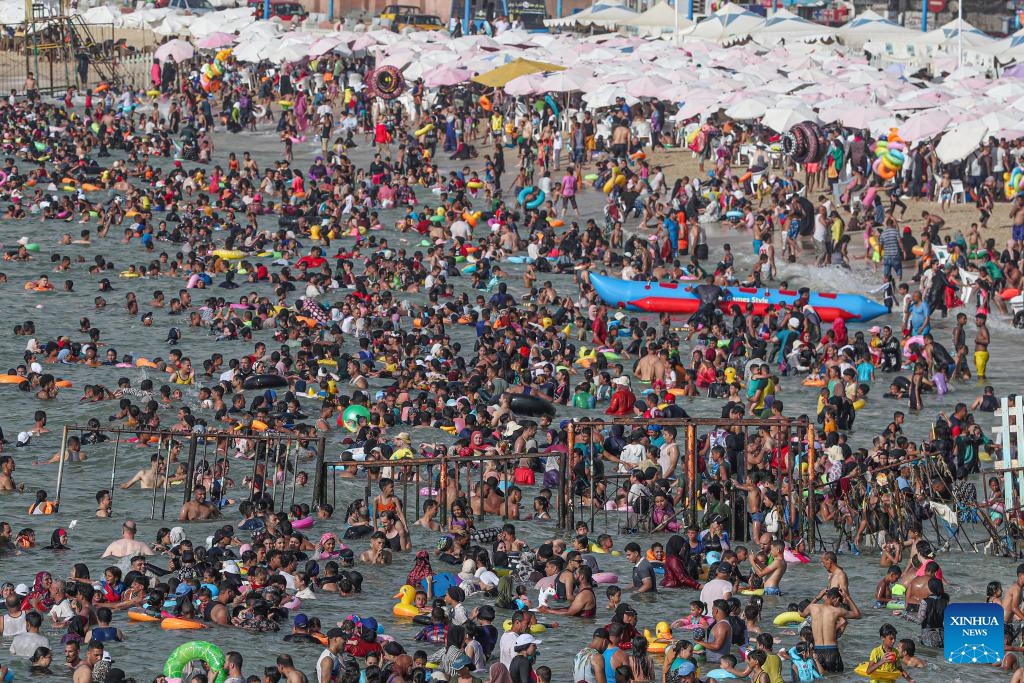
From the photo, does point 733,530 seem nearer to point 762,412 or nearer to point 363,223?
point 762,412

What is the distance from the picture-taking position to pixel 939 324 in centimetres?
3497

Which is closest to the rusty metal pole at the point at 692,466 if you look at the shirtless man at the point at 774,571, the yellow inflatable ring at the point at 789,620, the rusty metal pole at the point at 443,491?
the shirtless man at the point at 774,571

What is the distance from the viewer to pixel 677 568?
21.6m

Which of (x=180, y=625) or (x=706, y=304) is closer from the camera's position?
(x=180, y=625)

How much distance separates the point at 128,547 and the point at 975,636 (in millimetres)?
10346

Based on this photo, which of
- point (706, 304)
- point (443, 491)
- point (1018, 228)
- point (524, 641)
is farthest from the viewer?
point (1018, 228)

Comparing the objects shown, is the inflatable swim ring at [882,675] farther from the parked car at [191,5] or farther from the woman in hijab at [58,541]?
the parked car at [191,5]

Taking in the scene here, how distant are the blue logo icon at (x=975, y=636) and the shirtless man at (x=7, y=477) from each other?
1379 cm

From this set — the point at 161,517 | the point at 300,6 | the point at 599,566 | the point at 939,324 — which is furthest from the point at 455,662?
the point at 300,6

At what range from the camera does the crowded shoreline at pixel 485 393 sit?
1995 centimetres

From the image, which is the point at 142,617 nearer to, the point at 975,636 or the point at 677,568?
the point at 677,568

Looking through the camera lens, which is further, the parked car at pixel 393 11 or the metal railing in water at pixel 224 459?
the parked car at pixel 393 11

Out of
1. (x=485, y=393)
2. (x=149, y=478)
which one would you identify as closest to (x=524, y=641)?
(x=149, y=478)

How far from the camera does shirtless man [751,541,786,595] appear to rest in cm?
2133
